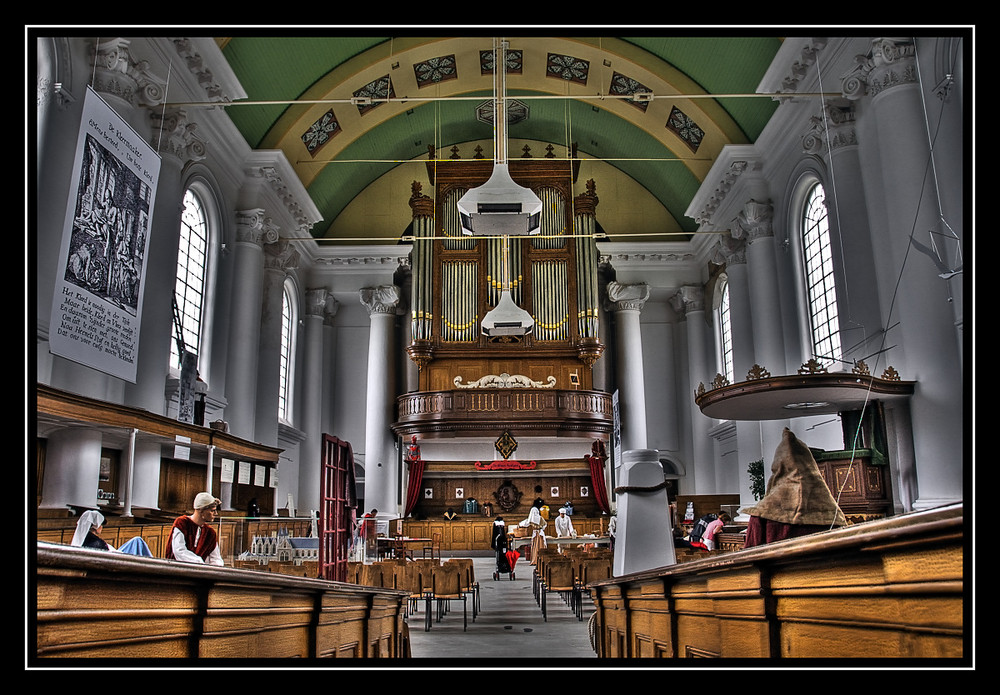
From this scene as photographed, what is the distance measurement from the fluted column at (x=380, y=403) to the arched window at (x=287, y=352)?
1.89 m

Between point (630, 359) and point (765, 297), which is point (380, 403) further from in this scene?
point (765, 297)

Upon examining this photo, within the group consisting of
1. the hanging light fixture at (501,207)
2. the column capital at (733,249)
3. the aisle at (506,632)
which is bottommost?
the aisle at (506,632)

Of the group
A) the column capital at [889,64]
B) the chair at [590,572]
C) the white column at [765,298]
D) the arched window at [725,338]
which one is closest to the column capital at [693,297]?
the arched window at [725,338]

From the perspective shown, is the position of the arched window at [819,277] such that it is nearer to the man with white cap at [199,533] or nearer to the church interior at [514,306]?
the church interior at [514,306]

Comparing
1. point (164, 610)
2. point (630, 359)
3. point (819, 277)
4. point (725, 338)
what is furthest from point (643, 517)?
point (630, 359)

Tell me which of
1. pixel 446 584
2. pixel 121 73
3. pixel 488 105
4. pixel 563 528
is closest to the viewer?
pixel 446 584

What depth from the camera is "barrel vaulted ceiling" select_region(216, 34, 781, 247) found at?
13.5m

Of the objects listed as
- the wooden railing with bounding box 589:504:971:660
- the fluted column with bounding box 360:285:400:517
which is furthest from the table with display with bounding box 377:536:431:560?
the wooden railing with bounding box 589:504:971:660

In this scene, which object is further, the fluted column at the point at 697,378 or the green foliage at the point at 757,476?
the fluted column at the point at 697,378

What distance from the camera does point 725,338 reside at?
18.2 m

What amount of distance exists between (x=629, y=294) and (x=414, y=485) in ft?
24.3

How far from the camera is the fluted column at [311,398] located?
1792cm
